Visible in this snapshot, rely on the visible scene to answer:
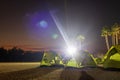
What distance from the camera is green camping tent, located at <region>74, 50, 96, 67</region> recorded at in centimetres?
3303

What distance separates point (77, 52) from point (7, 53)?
139 feet

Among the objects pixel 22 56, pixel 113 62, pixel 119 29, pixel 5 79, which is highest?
pixel 119 29

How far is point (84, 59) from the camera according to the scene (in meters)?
33.6

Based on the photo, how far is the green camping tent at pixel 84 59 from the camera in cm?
3303

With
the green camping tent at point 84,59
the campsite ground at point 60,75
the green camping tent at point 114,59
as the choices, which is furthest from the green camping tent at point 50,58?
the campsite ground at point 60,75

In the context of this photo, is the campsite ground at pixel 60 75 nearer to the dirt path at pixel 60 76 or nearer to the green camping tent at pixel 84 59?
the dirt path at pixel 60 76

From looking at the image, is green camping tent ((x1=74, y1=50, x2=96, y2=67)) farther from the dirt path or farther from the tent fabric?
the dirt path

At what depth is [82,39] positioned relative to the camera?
75125 millimetres

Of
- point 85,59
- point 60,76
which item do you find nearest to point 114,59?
point 85,59

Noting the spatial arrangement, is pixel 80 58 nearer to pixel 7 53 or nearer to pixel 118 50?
pixel 118 50

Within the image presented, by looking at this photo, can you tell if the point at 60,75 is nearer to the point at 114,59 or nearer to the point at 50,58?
the point at 114,59

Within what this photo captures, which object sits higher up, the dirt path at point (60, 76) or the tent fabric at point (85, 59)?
the tent fabric at point (85, 59)

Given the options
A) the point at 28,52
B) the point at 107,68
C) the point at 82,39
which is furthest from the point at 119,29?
the point at 107,68

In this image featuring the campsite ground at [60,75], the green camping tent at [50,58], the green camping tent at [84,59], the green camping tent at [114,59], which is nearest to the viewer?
the campsite ground at [60,75]
